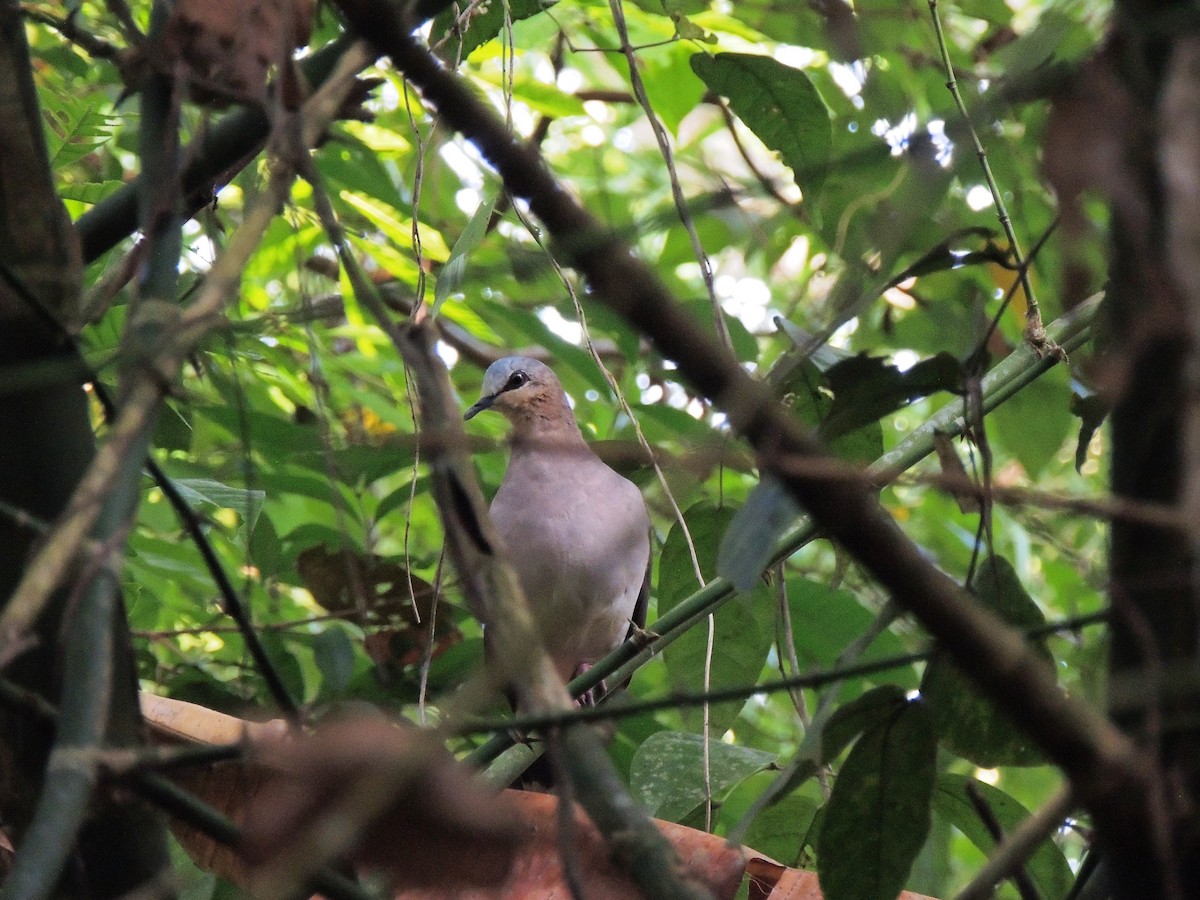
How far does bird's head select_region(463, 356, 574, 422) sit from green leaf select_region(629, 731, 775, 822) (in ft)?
7.40

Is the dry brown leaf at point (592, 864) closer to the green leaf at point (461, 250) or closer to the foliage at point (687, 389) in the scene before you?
the foliage at point (687, 389)

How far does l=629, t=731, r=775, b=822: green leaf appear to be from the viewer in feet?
5.69

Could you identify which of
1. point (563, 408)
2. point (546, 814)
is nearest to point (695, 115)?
point (563, 408)

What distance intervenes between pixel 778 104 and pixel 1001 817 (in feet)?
3.51

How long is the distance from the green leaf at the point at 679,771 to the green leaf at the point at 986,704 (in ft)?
1.33

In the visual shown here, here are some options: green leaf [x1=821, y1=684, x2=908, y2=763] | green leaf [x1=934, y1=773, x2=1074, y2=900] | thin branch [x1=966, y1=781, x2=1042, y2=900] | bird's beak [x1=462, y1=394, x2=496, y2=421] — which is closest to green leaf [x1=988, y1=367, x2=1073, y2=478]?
green leaf [x1=934, y1=773, x2=1074, y2=900]

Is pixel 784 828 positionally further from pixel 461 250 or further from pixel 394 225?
pixel 394 225

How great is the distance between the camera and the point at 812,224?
1.96 metres

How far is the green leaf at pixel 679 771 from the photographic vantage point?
5.69 feet

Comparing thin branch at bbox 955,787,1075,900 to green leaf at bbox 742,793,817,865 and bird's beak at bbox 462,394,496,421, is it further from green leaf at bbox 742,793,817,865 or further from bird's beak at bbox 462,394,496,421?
bird's beak at bbox 462,394,496,421

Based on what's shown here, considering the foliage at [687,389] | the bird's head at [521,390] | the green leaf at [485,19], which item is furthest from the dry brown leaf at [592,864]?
the bird's head at [521,390]

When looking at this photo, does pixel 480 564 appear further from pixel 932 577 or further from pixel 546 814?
pixel 546 814

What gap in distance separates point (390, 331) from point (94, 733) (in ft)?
1.02

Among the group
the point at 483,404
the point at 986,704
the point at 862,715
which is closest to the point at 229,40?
the point at 862,715
